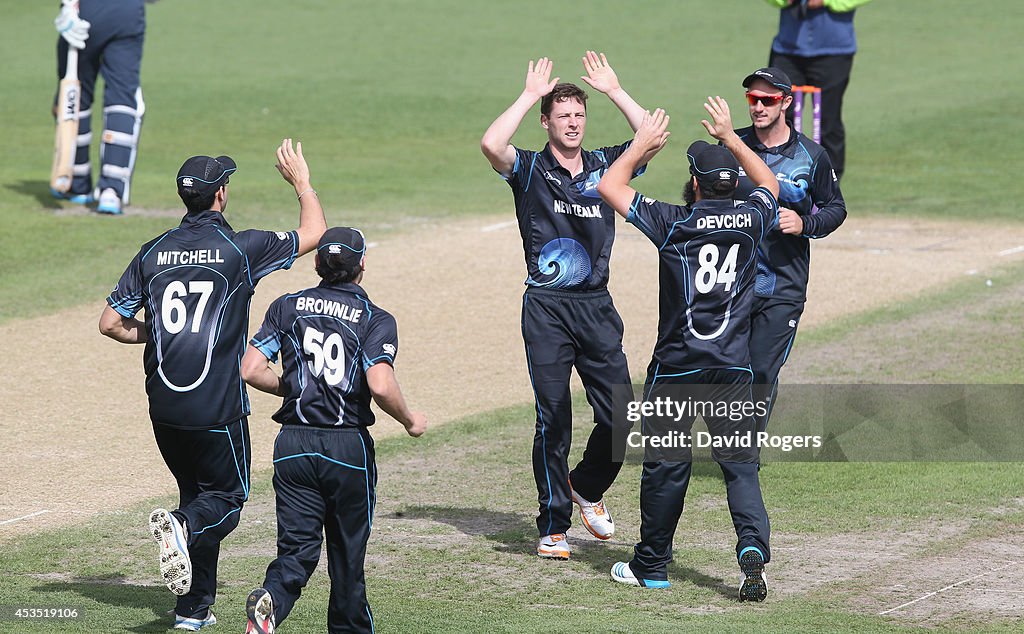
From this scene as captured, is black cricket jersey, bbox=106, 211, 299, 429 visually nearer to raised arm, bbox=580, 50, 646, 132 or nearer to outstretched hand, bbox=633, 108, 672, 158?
outstretched hand, bbox=633, 108, 672, 158

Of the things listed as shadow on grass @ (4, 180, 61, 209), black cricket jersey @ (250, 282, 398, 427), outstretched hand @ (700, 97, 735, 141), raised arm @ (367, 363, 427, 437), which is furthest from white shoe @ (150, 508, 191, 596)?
shadow on grass @ (4, 180, 61, 209)

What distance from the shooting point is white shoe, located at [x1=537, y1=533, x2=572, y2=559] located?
27.0ft

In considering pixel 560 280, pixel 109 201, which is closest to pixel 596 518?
pixel 560 280

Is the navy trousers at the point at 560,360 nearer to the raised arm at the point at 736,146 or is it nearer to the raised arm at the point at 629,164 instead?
the raised arm at the point at 629,164

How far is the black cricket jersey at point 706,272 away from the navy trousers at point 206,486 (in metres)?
2.10

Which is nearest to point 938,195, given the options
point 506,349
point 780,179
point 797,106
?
point 797,106

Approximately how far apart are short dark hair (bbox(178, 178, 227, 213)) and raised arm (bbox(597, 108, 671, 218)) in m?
1.84

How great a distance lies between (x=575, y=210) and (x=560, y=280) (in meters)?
0.38

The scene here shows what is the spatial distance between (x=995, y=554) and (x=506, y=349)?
17.4 ft

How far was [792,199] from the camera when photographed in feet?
29.6

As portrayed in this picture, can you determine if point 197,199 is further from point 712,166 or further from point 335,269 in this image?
point 712,166

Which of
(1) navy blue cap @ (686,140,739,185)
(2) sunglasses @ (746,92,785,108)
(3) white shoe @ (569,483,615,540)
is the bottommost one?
(3) white shoe @ (569,483,615,540)

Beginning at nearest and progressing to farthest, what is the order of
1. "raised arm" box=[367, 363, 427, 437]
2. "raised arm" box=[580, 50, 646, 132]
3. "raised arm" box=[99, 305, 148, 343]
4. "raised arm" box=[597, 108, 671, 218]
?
"raised arm" box=[367, 363, 427, 437], "raised arm" box=[99, 305, 148, 343], "raised arm" box=[597, 108, 671, 218], "raised arm" box=[580, 50, 646, 132]

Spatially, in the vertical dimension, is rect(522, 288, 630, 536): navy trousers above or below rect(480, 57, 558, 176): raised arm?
below
